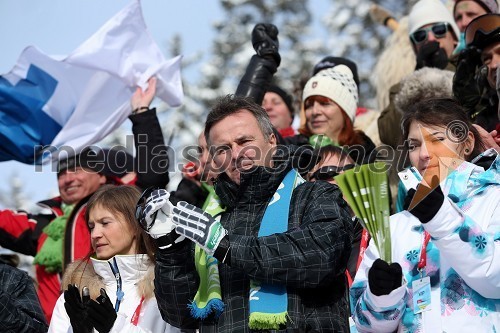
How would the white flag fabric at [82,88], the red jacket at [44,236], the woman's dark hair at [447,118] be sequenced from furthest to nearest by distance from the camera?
the white flag fabric at [82,88]
the red jacket at [44,236]
the woman's dark hair at [447,118]

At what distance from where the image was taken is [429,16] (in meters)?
7.17

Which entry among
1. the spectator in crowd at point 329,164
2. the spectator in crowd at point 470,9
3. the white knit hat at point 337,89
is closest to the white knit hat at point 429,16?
the spectator in crowd at point 470,9

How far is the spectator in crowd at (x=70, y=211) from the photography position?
5930 millimetres

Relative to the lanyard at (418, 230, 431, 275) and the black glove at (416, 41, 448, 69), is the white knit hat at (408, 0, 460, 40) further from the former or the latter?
the lanyard at (418, 230, 431, 275)

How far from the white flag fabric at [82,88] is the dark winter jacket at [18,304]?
1.82 meters

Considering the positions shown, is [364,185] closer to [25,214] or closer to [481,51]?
[481,51]

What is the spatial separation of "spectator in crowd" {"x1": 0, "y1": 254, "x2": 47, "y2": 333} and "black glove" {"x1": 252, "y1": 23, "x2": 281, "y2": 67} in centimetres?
235

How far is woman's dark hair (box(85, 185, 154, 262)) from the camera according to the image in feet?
15.5

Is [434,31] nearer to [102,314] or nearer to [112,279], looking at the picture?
[112,279]

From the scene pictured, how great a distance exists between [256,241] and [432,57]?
354 centimetres

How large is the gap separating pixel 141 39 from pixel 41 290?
86.8 inches

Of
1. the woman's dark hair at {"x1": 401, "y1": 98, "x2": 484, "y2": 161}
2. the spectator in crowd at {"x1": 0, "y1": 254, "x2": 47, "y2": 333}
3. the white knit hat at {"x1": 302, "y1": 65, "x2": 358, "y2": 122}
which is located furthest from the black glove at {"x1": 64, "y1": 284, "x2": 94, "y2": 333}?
the white knit hat at {"x1": 302, "y1": 65, "x2": 358, "y2": 122}

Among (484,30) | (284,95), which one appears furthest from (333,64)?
(484,30)

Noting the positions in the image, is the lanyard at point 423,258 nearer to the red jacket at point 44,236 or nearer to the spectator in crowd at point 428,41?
the spectator in crowd at point 428,41
